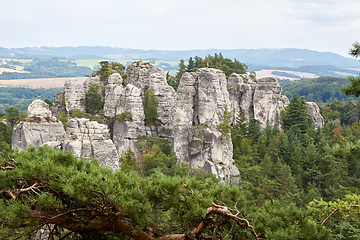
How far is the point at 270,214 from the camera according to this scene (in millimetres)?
9641

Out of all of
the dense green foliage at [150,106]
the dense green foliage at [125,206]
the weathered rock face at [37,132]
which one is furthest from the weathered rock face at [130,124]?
the dense green foliage at [125,206]

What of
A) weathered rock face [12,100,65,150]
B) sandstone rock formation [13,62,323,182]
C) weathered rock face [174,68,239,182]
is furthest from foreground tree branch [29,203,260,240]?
weathered rock face [174,68,239,182]

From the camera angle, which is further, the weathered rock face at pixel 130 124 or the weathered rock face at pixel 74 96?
the weathered rock face at pixel 74 96

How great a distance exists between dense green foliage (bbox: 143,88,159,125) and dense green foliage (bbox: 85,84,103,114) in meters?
6.95

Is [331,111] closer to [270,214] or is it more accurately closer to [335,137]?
[335,137]

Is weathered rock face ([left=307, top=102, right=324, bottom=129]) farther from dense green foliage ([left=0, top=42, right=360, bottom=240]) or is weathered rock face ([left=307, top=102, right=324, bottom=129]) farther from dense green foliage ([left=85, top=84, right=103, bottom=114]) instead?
dense green foliage ([left=0, top=42, right=360, bottom=240])

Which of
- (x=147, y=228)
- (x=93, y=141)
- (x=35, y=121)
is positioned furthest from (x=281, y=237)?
(x=35, y=121)

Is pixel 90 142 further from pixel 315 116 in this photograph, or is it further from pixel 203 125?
pixel 315 116

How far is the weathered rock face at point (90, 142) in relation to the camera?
948 inches

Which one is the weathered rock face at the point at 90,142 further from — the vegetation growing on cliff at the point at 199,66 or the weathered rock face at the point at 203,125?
the vegetation growing on cliff at the point at 199,66

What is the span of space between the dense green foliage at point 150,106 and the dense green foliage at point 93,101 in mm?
6945

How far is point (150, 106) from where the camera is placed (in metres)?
35.1

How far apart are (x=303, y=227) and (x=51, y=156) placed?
291 inches

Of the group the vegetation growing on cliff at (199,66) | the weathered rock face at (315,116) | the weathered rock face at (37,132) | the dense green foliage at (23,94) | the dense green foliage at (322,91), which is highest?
the vegetation growing on cliff at (199,66)
